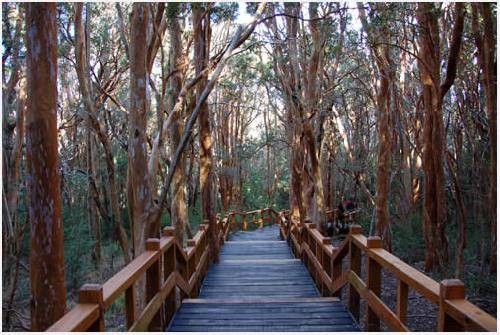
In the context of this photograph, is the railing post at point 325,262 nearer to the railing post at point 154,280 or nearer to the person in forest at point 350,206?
the railing post at point 154,280

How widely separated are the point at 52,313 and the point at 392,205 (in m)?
15.2

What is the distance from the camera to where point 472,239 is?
11.3m

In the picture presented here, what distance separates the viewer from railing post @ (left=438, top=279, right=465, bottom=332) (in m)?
2.73

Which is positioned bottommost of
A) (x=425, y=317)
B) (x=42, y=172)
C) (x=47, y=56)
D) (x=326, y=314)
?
(x=425, y=317)

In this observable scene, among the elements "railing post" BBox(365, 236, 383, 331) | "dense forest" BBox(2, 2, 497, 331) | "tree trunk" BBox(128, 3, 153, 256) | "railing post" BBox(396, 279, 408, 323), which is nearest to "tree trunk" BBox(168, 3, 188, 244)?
"dense forest" BBox(2, 2, 497, 331)

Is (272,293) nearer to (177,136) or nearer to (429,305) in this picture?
(429,305)

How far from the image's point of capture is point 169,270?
5.25 meters

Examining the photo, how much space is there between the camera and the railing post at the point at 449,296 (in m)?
2.73

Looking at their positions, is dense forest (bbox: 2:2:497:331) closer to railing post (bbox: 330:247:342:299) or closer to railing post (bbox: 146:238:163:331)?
railing post (bbox: 146:238:163:331)

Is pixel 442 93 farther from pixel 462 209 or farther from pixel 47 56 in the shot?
pixel 47 56

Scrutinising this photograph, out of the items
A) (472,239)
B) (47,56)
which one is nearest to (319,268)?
(47,56)

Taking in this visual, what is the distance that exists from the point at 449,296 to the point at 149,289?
265 cm

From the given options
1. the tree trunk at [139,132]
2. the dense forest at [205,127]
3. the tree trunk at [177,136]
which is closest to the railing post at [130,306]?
the dense forest at [205,127]

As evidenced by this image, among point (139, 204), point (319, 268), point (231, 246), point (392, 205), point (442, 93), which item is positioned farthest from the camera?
point (392, 205)
